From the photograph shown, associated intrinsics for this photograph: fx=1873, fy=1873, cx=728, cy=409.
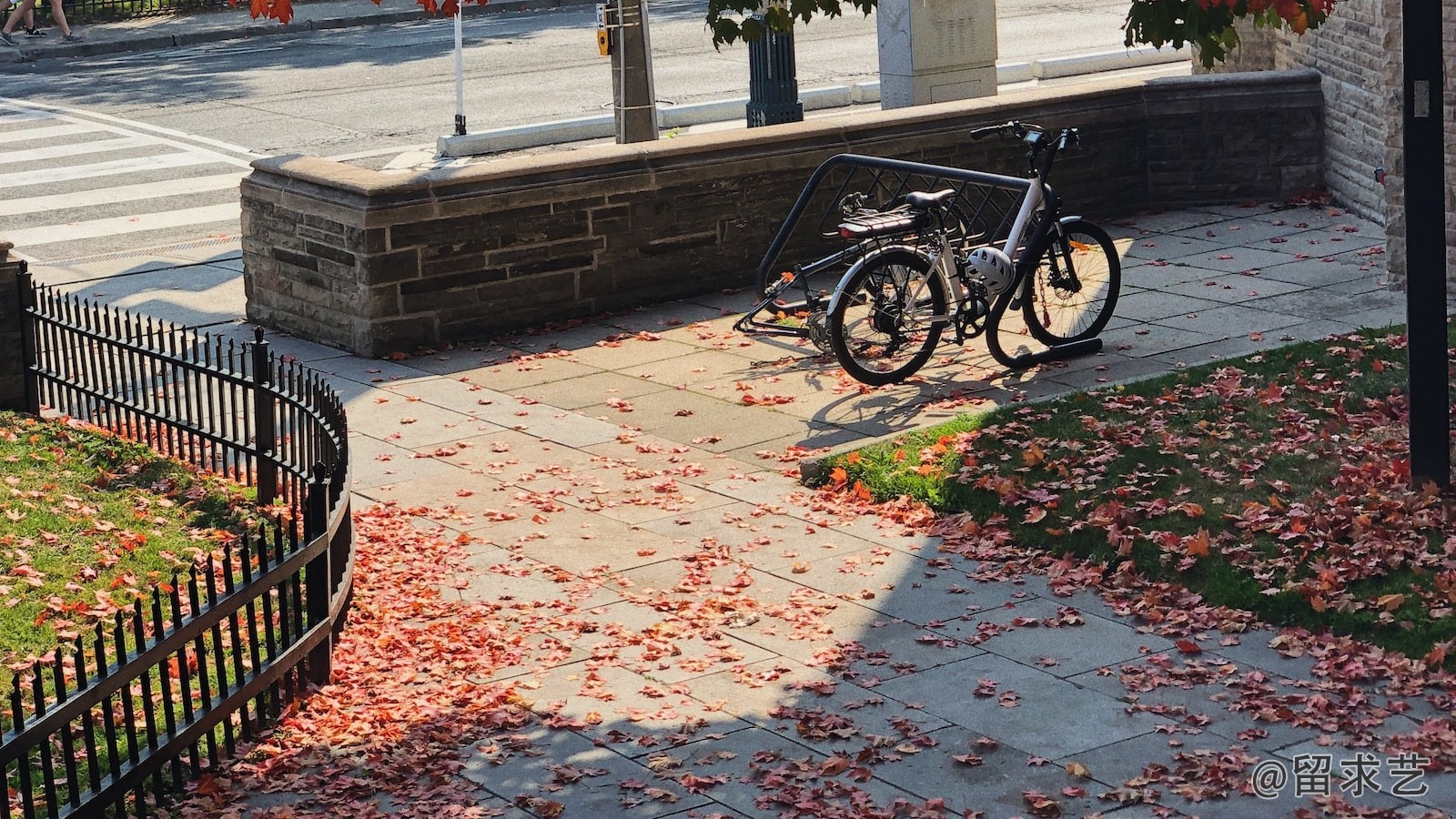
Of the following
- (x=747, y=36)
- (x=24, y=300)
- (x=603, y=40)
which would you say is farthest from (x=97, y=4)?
(x=747, y=36)

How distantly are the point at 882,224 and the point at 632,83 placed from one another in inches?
229

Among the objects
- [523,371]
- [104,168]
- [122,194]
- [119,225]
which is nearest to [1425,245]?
[523,371]

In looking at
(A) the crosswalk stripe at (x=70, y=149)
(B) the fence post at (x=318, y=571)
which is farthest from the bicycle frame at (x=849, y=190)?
(A) the crosswalk stripe at (x=70, y=149)

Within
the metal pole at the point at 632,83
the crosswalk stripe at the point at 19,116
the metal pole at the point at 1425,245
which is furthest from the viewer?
the crosswalk stripe at the point at 19,116

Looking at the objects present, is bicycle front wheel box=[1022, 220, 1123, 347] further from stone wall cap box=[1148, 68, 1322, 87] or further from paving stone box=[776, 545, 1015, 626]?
stone wall cap box=[1148, 68, 1322, 87]

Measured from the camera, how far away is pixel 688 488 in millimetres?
9359

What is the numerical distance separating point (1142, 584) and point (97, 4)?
26227 millimetres

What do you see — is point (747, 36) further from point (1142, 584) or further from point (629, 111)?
point (629, 111)

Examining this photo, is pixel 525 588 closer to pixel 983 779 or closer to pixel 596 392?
pixel 983 779

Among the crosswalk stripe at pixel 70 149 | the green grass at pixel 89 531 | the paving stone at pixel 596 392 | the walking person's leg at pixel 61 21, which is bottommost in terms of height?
the green grass at pixel 89 531

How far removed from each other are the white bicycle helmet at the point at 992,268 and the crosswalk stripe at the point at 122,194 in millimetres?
8810

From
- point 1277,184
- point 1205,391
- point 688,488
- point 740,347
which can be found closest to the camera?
point 688,488

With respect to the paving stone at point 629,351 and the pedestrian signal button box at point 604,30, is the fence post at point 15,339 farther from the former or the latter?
the pedestrian signal button box at point 604,30

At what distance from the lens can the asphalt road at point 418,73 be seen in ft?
68.8
